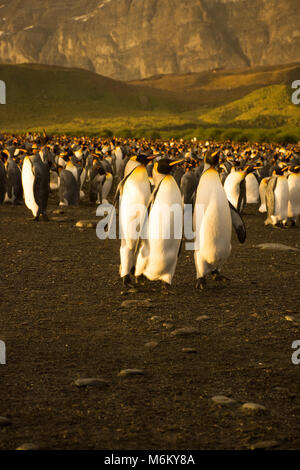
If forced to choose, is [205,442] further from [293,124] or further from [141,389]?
[293,124]

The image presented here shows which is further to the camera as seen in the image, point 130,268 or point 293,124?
point 293,124

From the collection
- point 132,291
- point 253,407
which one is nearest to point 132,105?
point 132,291

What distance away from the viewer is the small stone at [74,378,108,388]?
378 centimetres

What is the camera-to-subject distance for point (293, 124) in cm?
6356

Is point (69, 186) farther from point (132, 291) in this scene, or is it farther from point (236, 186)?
point (132, 291)

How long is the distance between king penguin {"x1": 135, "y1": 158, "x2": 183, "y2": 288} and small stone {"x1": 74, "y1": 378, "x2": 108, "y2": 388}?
2328 mm

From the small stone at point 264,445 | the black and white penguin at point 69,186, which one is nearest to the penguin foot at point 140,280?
the small stone at point 264,445

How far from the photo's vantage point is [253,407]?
11.4 feet

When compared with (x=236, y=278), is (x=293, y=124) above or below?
above

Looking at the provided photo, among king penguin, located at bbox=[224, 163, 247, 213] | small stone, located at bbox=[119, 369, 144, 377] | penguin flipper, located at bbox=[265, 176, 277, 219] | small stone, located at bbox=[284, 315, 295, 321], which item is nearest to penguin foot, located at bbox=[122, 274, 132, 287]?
small stone, located at bbox=[284, 315, 295, 321]

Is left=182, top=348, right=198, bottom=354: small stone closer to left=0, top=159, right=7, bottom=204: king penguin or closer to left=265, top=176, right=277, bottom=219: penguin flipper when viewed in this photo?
left=265, top=176, right=277, bottom=219: penguin flipper

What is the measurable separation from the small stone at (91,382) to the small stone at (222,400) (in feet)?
2.22

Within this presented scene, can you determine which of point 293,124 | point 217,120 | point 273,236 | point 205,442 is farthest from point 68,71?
point 205,442
